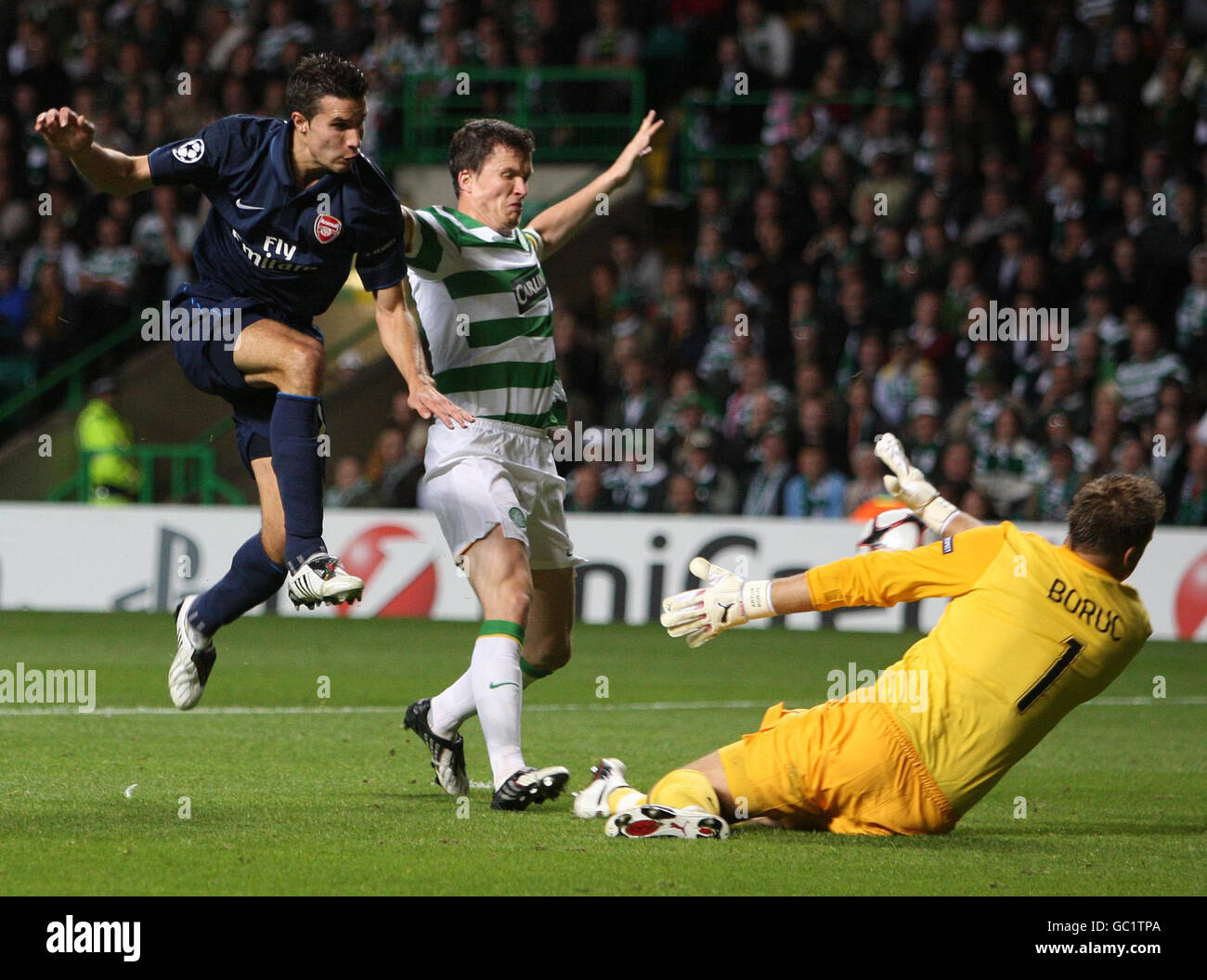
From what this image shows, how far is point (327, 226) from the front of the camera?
6469 mm

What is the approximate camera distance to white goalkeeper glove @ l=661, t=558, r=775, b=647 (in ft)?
18.5

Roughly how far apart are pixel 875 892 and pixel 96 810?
277cm

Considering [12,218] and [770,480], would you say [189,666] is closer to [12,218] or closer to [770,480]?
[770,480]

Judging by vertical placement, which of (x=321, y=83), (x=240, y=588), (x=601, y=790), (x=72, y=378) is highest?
(x=321, y=83)

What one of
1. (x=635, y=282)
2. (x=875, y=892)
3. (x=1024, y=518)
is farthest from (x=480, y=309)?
(x=635, y=282)

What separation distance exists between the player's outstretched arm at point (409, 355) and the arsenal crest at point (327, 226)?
26cm

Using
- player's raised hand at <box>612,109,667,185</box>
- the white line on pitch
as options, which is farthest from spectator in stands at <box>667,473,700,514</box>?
player's raised hand at <box>612,109,667,185</box>

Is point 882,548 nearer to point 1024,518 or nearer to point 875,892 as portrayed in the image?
point 875,892

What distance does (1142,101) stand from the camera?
16.7 meters

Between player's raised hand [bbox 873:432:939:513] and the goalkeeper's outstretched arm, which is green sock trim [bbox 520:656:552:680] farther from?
player's raised hand [bbox 873:432:939:513]

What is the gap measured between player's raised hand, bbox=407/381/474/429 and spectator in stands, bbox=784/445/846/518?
9034 mm

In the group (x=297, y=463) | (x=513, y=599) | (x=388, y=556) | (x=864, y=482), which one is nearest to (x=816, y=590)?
(x=513, y=599)

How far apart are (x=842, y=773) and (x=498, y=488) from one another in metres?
1.65

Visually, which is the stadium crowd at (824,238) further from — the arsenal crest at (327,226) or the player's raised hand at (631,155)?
the arsenal crest at (327,226)
